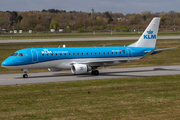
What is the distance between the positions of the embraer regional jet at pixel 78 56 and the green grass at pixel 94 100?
218 inches

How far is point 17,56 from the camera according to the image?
32594mm

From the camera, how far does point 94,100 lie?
69.1ft

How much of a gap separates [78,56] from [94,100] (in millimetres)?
14498

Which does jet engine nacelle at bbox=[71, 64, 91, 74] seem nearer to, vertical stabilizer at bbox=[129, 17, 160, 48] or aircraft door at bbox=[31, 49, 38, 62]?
aircraft door at bbox=[31, 49, 38, 62]

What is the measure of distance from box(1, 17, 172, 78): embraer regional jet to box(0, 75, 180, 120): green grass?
18.2 ft

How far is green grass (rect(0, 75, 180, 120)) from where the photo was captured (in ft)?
57.2

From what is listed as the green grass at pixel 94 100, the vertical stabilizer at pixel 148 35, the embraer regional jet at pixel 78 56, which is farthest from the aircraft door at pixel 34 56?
the vertical stabilizer at pixel 148 35

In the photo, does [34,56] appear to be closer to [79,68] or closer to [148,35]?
[79,68]

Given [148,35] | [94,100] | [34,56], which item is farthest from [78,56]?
[94,100]

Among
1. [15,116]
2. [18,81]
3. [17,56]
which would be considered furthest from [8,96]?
[17,56]

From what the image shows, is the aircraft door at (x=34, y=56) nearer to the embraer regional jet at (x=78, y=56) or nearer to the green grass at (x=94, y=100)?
the embraer regional jet at (x=78, y=56)

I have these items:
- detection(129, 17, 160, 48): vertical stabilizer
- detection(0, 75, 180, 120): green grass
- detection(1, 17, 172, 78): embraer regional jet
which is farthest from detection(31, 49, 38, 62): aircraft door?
detection(129, 17, 160, 48): vertical stabilizer

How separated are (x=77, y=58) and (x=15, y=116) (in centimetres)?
1832

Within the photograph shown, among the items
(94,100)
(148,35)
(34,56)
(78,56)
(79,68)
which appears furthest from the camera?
(148,35)
